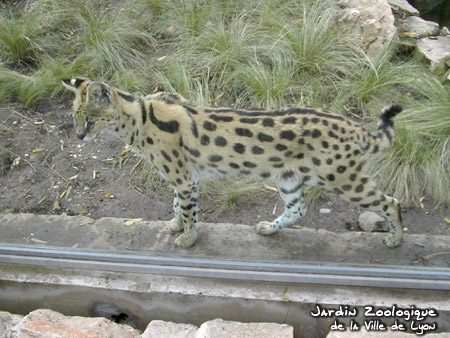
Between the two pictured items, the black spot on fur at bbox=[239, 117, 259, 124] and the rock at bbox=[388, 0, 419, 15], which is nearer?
the black spot on fur at bbox=[239, 117, 259, 124]

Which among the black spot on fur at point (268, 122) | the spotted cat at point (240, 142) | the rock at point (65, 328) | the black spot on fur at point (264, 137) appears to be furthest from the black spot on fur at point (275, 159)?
the rock at point (65, 328)

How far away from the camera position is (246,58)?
6.06 meters

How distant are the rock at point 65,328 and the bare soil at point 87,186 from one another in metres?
1.38

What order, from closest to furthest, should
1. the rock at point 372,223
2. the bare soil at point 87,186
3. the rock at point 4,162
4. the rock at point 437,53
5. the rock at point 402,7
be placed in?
1. the rock at point 372,223
2. the bare soil at point 87,186
3. the rock at point 4,162
4. the rock at point 437,53
5. the rock at point 402,7

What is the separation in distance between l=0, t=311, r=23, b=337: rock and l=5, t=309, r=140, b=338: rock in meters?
0.03

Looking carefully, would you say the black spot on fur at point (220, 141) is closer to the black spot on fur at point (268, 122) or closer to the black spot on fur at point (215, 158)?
the black spot on fur at point (215, 158)

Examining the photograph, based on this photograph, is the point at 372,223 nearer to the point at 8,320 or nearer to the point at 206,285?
the point at 206,285

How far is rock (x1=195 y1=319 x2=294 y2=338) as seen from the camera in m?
3.43

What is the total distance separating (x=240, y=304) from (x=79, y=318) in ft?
4.00

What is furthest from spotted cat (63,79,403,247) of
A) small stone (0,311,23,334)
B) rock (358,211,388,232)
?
small stone (0,311,23,334)

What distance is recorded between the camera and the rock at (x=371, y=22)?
20.0 feet

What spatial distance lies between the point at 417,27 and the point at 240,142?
4.18 metres

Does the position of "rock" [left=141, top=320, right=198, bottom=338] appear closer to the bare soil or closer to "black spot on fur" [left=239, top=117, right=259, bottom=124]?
the bare soil

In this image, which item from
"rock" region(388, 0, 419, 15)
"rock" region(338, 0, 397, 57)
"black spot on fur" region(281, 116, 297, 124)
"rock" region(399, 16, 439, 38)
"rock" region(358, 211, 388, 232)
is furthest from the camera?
"rock" region(388, 0, 419, 15)
